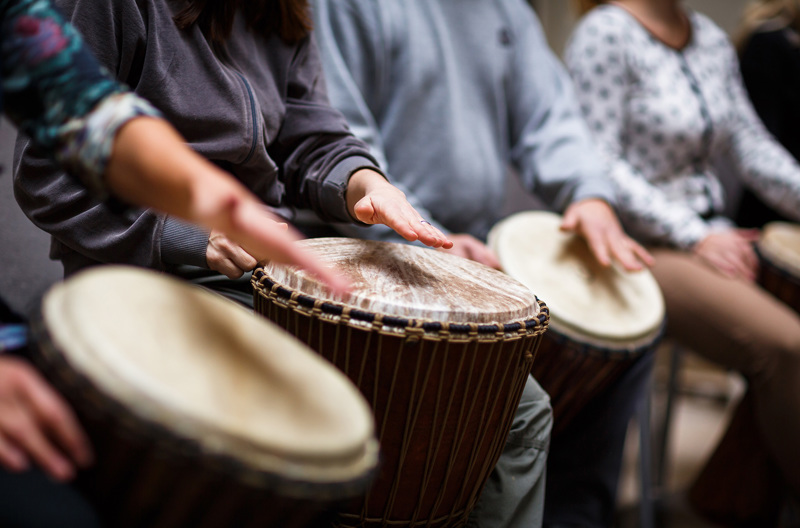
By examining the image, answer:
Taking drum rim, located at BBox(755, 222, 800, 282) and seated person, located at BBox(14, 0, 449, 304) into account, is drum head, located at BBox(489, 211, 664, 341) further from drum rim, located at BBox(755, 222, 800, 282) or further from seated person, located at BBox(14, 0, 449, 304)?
drum rim, located at BBox(755, 222, 800, 282)

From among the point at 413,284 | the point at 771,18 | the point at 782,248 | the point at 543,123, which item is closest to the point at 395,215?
the point at 413,284

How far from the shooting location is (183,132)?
873mm

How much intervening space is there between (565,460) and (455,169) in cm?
66

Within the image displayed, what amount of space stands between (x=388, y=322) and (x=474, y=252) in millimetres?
554

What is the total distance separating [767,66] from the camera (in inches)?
79.3

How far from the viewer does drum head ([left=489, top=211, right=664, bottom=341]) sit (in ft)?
3.60

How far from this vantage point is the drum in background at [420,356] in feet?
2.28

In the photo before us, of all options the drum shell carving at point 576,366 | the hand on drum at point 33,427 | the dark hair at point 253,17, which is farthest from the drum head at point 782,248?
the hand on drum at point 33,427

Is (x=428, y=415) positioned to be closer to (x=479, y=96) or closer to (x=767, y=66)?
(x=479, y=96)

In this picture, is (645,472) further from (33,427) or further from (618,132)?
(33,427)

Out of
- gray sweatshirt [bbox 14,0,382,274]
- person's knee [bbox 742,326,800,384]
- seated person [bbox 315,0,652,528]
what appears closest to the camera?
gray sweatshirt [bbox 14,0,382,274]

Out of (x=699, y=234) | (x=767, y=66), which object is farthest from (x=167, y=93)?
(x=767, y=66)

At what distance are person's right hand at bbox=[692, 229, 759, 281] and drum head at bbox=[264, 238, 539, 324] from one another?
35.4 inches

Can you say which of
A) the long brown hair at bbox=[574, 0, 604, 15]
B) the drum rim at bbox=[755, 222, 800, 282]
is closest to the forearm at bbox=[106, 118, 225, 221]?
the drum rim at bbox=[755, 222, 800, 282]
